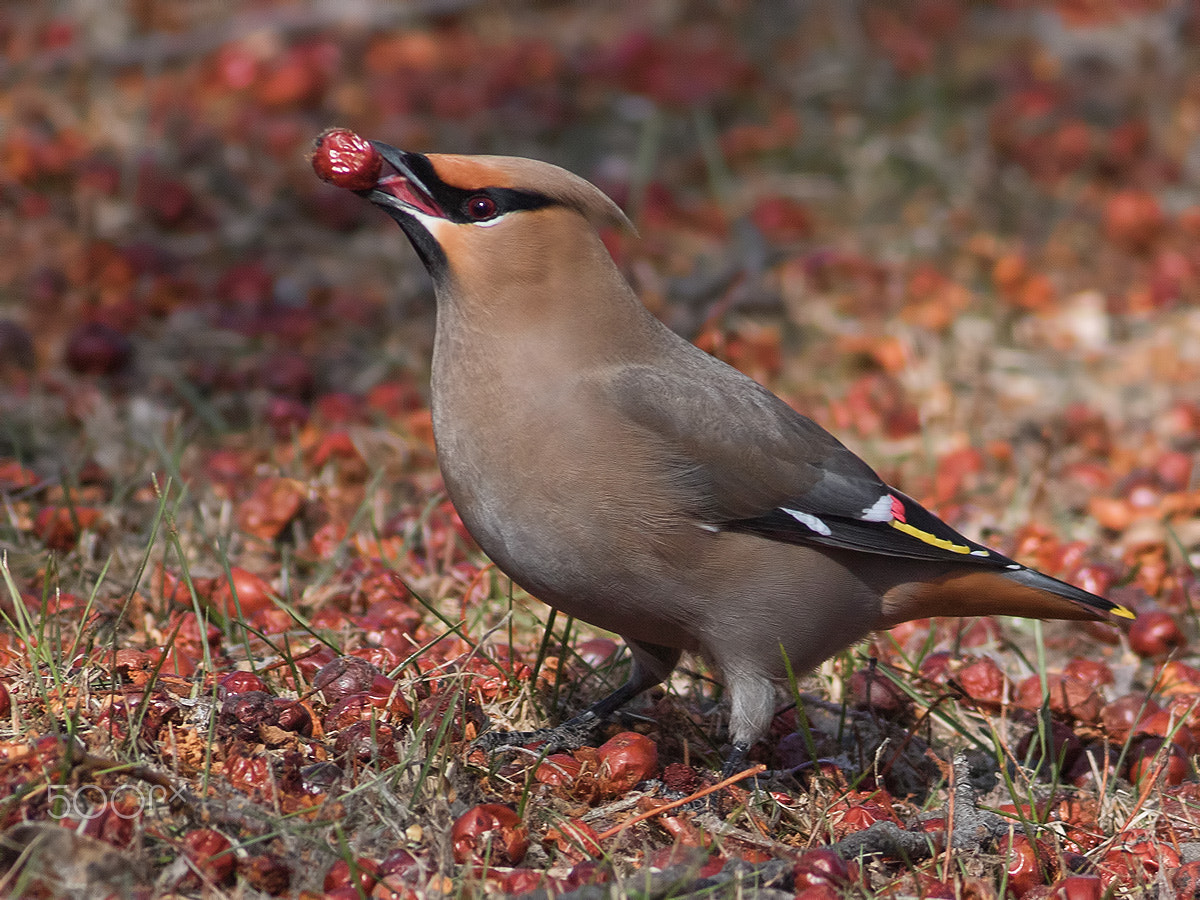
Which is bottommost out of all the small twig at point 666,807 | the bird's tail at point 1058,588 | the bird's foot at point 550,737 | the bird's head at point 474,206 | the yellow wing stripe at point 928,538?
the bird's foot at point 550,737

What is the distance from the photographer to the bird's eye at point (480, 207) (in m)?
3.64

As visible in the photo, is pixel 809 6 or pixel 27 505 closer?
pixel 27 505

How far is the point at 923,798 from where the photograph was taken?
4023 millimetres

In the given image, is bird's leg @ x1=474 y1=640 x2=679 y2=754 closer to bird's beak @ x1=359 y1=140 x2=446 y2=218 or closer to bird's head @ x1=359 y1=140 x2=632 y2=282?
bird's head @ x1=359 y1=140 x2=632 y2=282

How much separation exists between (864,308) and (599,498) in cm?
388

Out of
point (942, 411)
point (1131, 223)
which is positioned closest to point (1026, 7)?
point (1131, 223)

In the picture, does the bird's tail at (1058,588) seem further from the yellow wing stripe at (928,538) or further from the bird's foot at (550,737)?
the bird's foot at (550,737)

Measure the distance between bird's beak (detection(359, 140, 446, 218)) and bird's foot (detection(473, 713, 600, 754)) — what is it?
1275 millimetres

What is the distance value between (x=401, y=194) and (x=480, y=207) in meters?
0.20

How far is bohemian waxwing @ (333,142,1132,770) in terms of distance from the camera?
11.6 feet

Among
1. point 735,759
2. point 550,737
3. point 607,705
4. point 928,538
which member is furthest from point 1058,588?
point 550,737

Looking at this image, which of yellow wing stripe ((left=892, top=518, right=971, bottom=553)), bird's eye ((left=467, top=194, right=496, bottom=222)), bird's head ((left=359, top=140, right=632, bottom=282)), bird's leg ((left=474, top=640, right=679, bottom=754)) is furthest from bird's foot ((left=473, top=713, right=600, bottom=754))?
bird's eye ((left=467, top=194, right=496, bottom=222))

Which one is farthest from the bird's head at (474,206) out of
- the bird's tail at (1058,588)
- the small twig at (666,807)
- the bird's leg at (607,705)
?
the bird's tail at (1058,588)

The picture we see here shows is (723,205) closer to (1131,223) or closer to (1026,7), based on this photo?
(1131,223)
